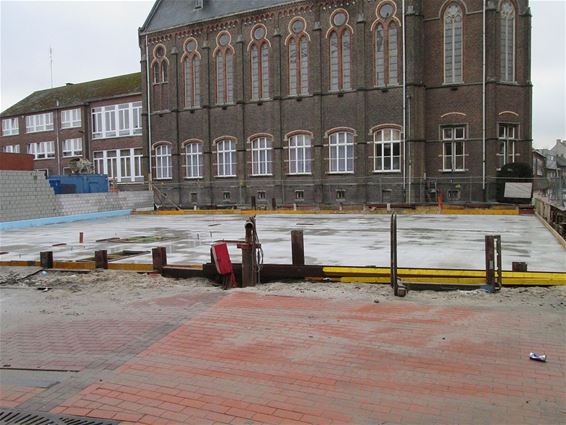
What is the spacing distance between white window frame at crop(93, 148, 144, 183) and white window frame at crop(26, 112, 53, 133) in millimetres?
8132

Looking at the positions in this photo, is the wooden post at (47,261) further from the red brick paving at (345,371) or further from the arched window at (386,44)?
the arched window at (386,44)

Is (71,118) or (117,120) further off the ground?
(71,118)

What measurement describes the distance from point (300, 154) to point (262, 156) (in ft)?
10.4

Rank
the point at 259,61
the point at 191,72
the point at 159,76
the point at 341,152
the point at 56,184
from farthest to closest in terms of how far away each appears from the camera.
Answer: the point at 159,76
the point at 191,72
the point at 259,61
the point at 341,152
the point at 56,184

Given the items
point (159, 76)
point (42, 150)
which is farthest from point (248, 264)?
point (42, 150)

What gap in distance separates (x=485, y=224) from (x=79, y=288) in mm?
16306

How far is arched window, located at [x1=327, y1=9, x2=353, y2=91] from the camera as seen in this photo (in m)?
36.3

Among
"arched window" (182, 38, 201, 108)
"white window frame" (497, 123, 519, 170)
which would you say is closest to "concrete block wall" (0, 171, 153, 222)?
"arched window" (182, 38, 201, 108)

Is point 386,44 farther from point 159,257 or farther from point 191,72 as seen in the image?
point 159,257

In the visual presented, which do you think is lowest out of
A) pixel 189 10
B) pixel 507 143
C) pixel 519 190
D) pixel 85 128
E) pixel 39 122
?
pixel 519 190

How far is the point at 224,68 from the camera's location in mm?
41094

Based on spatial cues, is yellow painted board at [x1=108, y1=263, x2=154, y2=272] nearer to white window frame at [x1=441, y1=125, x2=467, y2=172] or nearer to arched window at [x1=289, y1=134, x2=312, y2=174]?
white window frame at [x1=441, y1=125, x2=467, y2=172]

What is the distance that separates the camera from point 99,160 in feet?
168

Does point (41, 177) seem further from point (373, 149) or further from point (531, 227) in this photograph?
point (531, 227)
